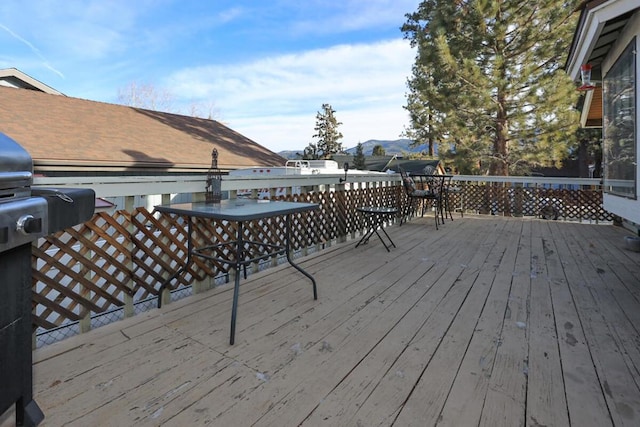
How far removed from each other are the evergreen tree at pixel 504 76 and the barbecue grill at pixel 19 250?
875 cm

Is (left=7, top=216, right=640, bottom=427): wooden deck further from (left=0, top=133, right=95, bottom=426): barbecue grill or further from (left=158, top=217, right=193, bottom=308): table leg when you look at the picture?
(left=0, top=133, right=95, bottom=426): barbecue grill

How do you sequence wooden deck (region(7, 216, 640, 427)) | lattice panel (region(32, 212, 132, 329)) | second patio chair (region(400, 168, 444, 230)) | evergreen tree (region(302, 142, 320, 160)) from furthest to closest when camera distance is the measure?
1. evergreen tree (region(302, 142, 320, 160))
2. second patio chair (region(400, 168, 444, 230))
3. lattice panel (region(32, 212, 132, 329))
4. wooden deck (region(7, 216, 640, 427))

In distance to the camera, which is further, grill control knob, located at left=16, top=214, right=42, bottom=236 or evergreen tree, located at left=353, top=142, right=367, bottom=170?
evergreen tree, located at left=353, top=142, right=367, bottom=170

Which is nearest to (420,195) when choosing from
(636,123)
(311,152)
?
(636,123)

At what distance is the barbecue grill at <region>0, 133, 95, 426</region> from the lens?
0.92 meters

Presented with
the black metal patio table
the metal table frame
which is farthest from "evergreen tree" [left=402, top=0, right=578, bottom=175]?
the black metal patio table

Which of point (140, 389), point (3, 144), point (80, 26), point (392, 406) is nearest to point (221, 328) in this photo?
point (140, 389)

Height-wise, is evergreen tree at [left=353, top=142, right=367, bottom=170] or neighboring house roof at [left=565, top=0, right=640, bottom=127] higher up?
evergreen tree at [left=353, top=142, right=367, bottom=170]

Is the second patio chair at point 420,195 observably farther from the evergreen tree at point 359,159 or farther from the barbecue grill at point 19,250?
the evergreen tree at point 359,159

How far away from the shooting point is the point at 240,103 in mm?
20344

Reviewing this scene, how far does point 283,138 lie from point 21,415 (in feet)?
78.6

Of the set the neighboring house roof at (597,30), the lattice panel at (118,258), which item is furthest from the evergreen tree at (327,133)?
the lattice panel at (118,258)

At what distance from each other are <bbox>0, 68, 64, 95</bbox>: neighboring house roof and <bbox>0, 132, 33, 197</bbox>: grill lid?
10.8 metres

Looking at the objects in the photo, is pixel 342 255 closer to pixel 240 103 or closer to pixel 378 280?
pixel 378 280
